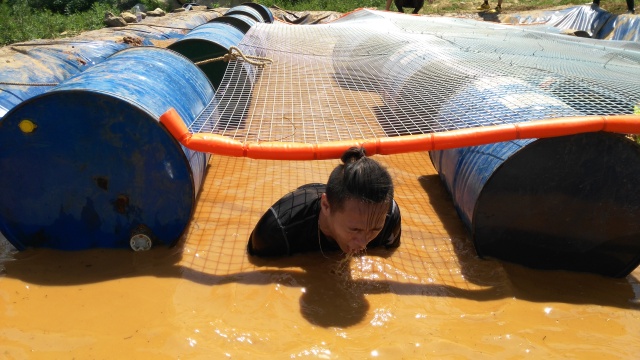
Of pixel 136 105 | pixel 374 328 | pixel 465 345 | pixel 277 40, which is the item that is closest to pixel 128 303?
pixel 136 105

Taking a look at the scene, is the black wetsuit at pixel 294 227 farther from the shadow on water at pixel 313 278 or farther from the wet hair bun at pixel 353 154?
the wet hair bun at pixel 353 154

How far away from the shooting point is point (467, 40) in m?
5.28

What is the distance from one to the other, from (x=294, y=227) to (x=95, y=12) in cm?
1541

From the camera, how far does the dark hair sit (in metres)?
2.24

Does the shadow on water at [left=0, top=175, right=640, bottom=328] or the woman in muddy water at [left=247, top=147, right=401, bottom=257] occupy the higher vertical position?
the woman in muddy water at [left=247, top=147, right=401, bottom=257]

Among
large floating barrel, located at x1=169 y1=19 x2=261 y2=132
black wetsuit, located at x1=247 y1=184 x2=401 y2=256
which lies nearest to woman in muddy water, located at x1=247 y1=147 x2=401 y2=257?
black wetsuit, located at x1=247 y1=184 x2=401 y2=256

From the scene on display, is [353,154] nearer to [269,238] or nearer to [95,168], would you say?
[269,238]

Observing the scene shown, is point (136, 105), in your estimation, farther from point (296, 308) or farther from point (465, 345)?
point (465, 345)

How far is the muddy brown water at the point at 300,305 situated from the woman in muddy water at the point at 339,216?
13 cm

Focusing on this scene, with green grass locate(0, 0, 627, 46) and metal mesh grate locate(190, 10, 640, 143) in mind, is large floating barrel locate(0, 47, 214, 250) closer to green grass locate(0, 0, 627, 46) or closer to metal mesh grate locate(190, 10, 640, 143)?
metal mesh grate locate(190, 10, 640, 143)

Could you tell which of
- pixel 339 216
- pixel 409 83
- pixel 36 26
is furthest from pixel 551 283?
pixel 36 26

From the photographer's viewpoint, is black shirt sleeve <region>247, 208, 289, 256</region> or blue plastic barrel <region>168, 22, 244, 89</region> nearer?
black shirt sleeve <region>247, 208, 289, 256</region>

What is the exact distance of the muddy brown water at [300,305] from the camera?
230cm

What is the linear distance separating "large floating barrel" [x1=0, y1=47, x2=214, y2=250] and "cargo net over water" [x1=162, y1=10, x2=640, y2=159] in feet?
1.27
